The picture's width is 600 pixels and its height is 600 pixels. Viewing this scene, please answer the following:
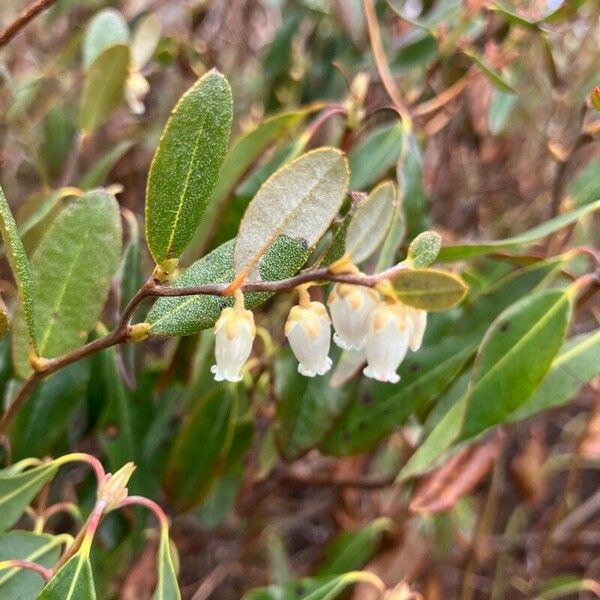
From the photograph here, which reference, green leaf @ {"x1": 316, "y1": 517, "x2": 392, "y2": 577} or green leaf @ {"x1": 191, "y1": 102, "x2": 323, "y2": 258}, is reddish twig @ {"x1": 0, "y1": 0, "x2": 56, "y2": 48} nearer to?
green leaf @ {"x1": 191, "y1": 102, "x2": 323, "y2": 258}

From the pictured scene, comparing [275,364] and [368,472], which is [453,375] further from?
[368,472]

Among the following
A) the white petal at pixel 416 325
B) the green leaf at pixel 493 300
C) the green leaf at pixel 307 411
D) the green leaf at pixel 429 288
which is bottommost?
the green leaf at pixel 307 411

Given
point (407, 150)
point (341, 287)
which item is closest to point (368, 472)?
point (407, 150)

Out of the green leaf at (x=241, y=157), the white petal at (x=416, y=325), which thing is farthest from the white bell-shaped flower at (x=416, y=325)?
the green leaf at (x=241, y=157)

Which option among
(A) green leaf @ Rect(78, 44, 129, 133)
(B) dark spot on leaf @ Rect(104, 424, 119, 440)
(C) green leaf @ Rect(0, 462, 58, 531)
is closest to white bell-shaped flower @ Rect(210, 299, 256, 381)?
(C) green leaf @ Rect(0, 462, 58, 531)

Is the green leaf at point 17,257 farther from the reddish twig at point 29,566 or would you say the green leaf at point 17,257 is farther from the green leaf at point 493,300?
the green leaf at point 493,300

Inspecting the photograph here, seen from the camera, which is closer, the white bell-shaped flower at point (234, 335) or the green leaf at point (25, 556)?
the white bell-shaped flower at point (234, 335)
